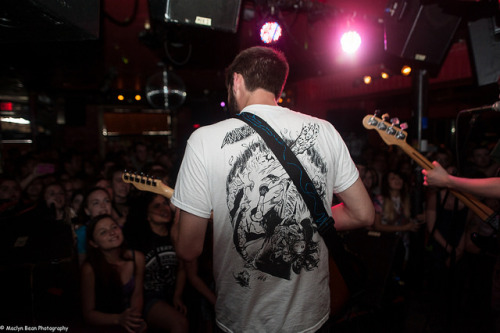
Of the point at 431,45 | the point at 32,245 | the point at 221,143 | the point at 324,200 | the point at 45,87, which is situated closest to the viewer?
the point at 221,143

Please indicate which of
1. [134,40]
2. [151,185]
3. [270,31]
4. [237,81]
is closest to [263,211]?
[237,81]

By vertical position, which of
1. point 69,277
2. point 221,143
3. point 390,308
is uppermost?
point 221,143

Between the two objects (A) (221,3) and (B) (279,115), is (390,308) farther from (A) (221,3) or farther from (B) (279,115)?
(A) (221,3)

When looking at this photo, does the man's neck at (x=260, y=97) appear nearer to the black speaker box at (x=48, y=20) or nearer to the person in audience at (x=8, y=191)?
the black speaker box at (x=48, y=20)

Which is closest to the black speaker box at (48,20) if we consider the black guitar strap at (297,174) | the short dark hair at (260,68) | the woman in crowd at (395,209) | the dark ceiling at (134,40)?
the dark ceiling at (134,40)

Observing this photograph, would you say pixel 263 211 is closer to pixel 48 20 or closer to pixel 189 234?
pixel 189 234

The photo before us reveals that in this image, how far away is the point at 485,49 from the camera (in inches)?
93.8

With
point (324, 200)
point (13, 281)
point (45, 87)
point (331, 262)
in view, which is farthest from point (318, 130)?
point (45, 87)

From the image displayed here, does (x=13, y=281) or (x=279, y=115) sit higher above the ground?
(x=279, y=115)

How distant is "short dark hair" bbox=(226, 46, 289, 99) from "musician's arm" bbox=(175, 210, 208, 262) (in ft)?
1.84

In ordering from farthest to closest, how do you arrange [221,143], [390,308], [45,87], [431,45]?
[45,87], [431,45], [390,308], [221,143]

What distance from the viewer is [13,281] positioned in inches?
76.5

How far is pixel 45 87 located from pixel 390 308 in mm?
10588

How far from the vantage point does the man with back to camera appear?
1106mm
